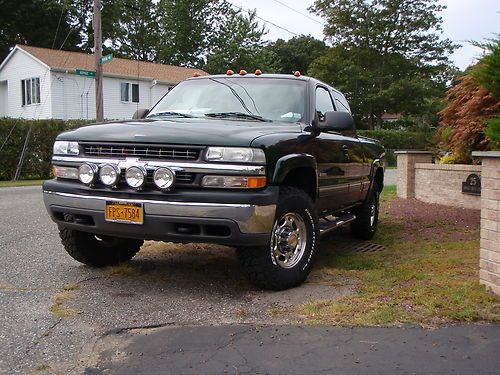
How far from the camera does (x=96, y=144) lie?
4.57 m

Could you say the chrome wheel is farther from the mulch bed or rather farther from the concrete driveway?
the mulch bed

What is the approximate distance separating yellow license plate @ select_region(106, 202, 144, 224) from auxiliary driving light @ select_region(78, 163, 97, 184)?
0.94ft

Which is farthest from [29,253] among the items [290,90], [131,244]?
[290,90]

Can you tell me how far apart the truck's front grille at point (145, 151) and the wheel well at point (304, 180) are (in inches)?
38.0

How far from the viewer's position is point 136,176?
4.27 meters

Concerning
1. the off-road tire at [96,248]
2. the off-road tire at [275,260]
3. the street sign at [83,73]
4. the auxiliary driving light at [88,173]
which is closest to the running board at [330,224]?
the off-road tire at [275,260]

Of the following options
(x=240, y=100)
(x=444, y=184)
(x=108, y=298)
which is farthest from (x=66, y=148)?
(x=444, y=184)

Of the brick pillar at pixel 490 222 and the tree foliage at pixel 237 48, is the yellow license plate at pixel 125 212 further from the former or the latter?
the tree foliage at pixel 237 48

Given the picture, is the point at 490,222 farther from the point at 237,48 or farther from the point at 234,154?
the point at 237,48

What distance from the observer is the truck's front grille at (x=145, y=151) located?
421 centimetres

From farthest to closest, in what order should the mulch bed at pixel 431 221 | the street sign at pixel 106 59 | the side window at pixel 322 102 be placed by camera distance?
1. the street sign at pixel 106 59
2. the mulch bed at pixel 431 221
3. the side window at pixel 322 102

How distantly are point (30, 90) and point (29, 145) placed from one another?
41.8ft

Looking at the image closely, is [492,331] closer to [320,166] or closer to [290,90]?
[320,166]

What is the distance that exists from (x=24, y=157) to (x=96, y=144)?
16694 mm
